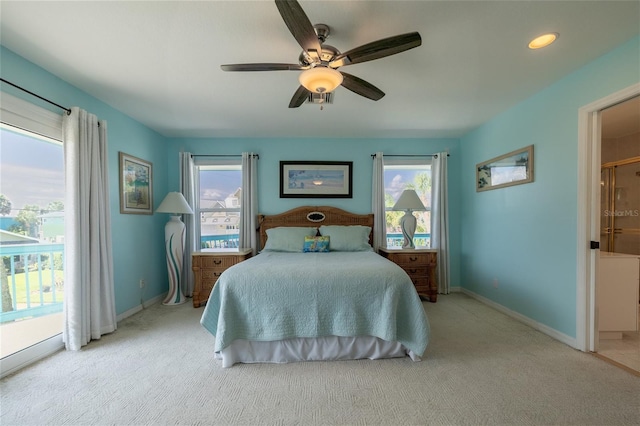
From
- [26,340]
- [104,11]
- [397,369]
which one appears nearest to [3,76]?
[104,11]

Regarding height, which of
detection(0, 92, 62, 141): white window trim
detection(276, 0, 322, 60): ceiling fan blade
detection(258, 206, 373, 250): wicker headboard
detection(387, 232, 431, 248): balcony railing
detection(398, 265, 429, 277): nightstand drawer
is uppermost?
detection(276, 0, 322, 60): ceiling fan blade

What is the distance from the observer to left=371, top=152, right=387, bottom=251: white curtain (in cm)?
406

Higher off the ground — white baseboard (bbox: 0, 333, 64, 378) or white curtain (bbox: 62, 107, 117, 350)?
white curtain (bbox: 62, 107, 117, 350)

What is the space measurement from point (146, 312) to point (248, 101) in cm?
284

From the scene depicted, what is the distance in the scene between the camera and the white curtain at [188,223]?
3.95 meters

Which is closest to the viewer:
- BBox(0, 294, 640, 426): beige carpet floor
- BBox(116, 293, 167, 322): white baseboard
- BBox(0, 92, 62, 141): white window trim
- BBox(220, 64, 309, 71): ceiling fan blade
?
BBox(0, 294, 640, 426): beige carpet floor

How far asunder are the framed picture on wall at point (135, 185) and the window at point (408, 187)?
347 centimetres

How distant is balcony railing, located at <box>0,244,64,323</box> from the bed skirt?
1.90 metres

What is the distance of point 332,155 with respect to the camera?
13.7 feet

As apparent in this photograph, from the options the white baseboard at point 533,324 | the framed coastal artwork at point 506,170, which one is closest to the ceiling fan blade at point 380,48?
the framed coastal artwork at point 506,170

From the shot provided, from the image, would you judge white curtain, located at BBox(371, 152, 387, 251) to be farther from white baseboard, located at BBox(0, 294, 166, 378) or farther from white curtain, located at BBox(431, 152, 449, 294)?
white baseboard, located at BBox(0, 294, 166, 378)

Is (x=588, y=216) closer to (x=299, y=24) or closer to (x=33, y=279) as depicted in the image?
(x=299, y=24)

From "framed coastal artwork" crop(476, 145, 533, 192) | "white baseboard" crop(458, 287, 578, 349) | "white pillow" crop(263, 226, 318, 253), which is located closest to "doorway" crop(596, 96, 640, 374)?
"white baseboard" crop(458, 287, 578, 349)

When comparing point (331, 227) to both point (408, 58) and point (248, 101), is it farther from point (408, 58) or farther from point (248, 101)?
point (408, 58)
